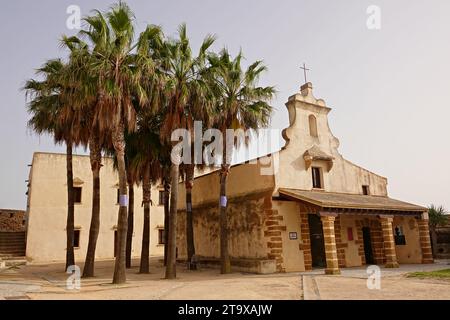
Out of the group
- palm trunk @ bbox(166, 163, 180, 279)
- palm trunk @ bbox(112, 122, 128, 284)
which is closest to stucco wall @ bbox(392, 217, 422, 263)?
palm trunk @ bbox(166, 163, 180, 279)

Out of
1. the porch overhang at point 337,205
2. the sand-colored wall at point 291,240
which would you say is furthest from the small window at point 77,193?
the porch overhang at point 337,205

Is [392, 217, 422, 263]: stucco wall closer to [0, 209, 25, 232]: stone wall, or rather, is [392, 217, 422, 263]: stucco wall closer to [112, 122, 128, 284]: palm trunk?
[112, 122, 128, 284]: palm trunk

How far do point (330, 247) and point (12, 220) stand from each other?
103ft

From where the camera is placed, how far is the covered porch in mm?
16094

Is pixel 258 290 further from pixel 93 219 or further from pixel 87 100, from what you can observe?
pixel 87 100

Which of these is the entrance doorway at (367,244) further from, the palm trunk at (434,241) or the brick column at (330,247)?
the palm trunk at (434,241)

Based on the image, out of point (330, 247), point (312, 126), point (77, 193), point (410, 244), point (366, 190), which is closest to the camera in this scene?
point (330, 247)

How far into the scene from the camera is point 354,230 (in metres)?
20.4

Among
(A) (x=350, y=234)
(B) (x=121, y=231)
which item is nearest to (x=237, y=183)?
(A) (x=350, y=234)

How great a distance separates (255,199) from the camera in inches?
714

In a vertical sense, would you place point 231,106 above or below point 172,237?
above

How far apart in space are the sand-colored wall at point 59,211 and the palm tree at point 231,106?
1713cm
